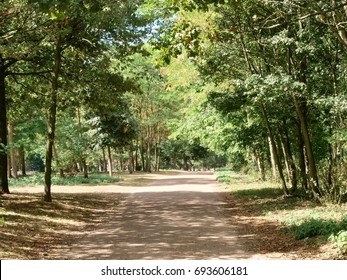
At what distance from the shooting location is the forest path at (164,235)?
26.3 ft

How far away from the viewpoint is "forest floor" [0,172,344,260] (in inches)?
316

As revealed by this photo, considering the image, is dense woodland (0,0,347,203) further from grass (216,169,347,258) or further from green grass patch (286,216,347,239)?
green grass patch (286,216,347,239)

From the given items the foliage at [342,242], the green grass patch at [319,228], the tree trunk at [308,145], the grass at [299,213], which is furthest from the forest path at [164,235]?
the tree trunk at [308,145]

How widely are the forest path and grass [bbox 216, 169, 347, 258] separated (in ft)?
4.23

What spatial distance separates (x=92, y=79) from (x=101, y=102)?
1135 mm

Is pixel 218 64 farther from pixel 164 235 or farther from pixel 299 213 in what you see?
pixel 164 235

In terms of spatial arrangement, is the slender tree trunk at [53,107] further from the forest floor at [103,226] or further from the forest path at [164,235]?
the forest path at [164,235]

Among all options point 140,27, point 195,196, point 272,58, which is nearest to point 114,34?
point 140,27

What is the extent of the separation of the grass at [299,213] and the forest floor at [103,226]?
4 cm

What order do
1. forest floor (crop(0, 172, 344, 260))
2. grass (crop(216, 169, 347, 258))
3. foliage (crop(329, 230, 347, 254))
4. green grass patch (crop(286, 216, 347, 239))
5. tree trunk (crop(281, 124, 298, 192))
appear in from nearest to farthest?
foliage (crop(329, 230, 347, 254)), forest floor (crop(0, 172, 344, 260)), green grass patch (crop(286, 216, 347, 239)), grass (crop(216, 169, 347, 258)), tree trunk (crop(281, 124, 298, 192))

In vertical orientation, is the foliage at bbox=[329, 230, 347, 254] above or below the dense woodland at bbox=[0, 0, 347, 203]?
below

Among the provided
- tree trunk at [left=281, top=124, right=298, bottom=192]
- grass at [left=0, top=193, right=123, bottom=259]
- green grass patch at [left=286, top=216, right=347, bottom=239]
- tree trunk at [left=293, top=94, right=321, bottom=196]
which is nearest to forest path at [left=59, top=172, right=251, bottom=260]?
grass at [left=0, top=193, right=123, bottom=259]

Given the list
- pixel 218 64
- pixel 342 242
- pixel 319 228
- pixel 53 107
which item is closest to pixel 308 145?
pixel 218 64
